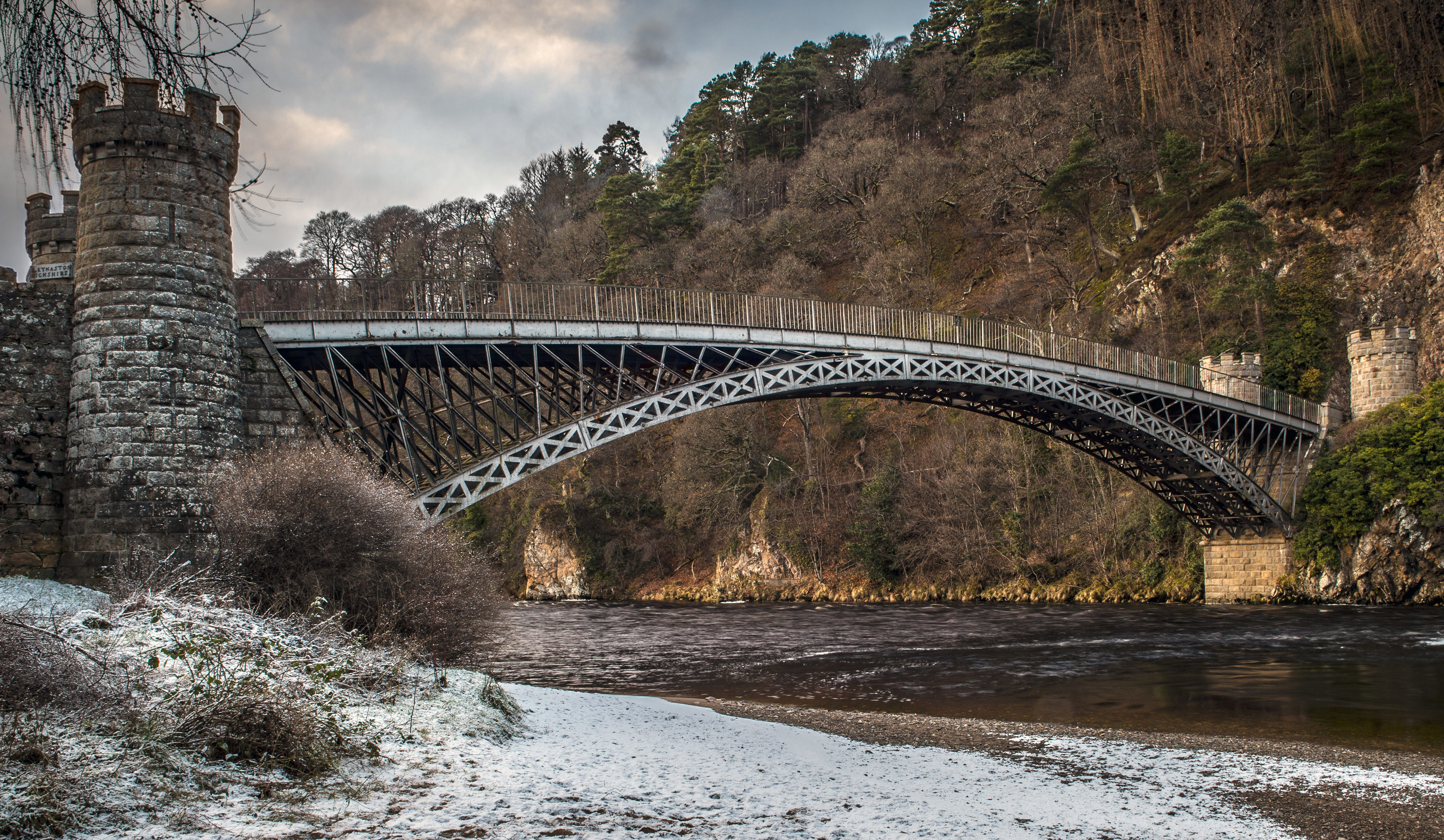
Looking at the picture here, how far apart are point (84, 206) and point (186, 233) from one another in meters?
1.45

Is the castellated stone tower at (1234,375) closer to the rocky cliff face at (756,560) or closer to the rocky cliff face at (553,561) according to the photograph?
the rocky cliff face at (756,560)

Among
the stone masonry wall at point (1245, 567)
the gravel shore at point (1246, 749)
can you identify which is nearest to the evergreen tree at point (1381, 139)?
the stone masonry wall at point (1245, 567)

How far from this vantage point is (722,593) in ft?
134

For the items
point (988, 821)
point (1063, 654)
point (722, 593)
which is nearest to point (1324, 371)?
point (1063, 654)

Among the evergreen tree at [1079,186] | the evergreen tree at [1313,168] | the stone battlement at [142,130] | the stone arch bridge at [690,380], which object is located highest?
the evergreen tree at [1079,186]

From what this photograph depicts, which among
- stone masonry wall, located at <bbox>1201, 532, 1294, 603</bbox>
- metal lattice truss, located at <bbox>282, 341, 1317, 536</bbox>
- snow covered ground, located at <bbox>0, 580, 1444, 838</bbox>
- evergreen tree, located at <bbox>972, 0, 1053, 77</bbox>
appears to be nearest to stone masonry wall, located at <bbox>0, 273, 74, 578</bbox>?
metal lattice truss, located at <bbox>282, 341, 1317, 536</bbox>

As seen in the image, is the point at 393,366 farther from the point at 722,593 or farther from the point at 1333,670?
the point at 722,593

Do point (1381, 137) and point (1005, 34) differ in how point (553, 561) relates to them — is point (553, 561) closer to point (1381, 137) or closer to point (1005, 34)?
point (1381, 137)

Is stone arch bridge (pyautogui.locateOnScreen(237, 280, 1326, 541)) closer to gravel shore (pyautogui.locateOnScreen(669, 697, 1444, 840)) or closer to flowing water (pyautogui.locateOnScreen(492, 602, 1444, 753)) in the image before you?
flowing water (pyautogui.locateOnScreen(492, 602, 1444, 753))

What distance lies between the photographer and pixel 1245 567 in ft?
102

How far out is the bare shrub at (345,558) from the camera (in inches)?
411

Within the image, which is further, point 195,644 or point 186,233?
point 186,233

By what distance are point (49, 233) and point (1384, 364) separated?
120ft

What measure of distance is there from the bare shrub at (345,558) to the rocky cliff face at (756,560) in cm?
2814
